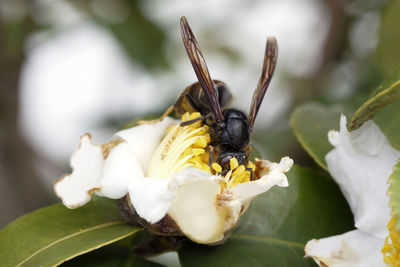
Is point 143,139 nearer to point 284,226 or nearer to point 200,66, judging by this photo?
point 200,66

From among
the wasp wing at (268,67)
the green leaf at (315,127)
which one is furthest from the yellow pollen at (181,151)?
the green leaf at (315,127)

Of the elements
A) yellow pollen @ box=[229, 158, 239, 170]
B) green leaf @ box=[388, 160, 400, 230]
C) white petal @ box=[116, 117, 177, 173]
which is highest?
white petal @ box=[116, 117, 177, 173]

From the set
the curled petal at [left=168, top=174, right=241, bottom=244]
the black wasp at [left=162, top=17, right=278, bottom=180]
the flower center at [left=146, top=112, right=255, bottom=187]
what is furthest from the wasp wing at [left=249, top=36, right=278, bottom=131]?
the curled petal at [left=168, top=174, right=241, bottom=244]

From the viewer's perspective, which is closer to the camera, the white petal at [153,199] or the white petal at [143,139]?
the white petal at [153,199]

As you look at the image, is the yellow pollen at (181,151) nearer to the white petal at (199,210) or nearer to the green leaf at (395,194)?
the white petal at (199,210)

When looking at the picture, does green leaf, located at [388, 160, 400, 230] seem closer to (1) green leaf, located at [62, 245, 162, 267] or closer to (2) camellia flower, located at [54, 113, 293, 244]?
(2) camellia flower, located at [54, 113, 293, 244]

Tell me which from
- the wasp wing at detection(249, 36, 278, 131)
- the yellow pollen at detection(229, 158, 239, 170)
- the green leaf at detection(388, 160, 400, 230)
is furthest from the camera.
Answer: the wasp wing at detection(249, 36, 278, 131)
